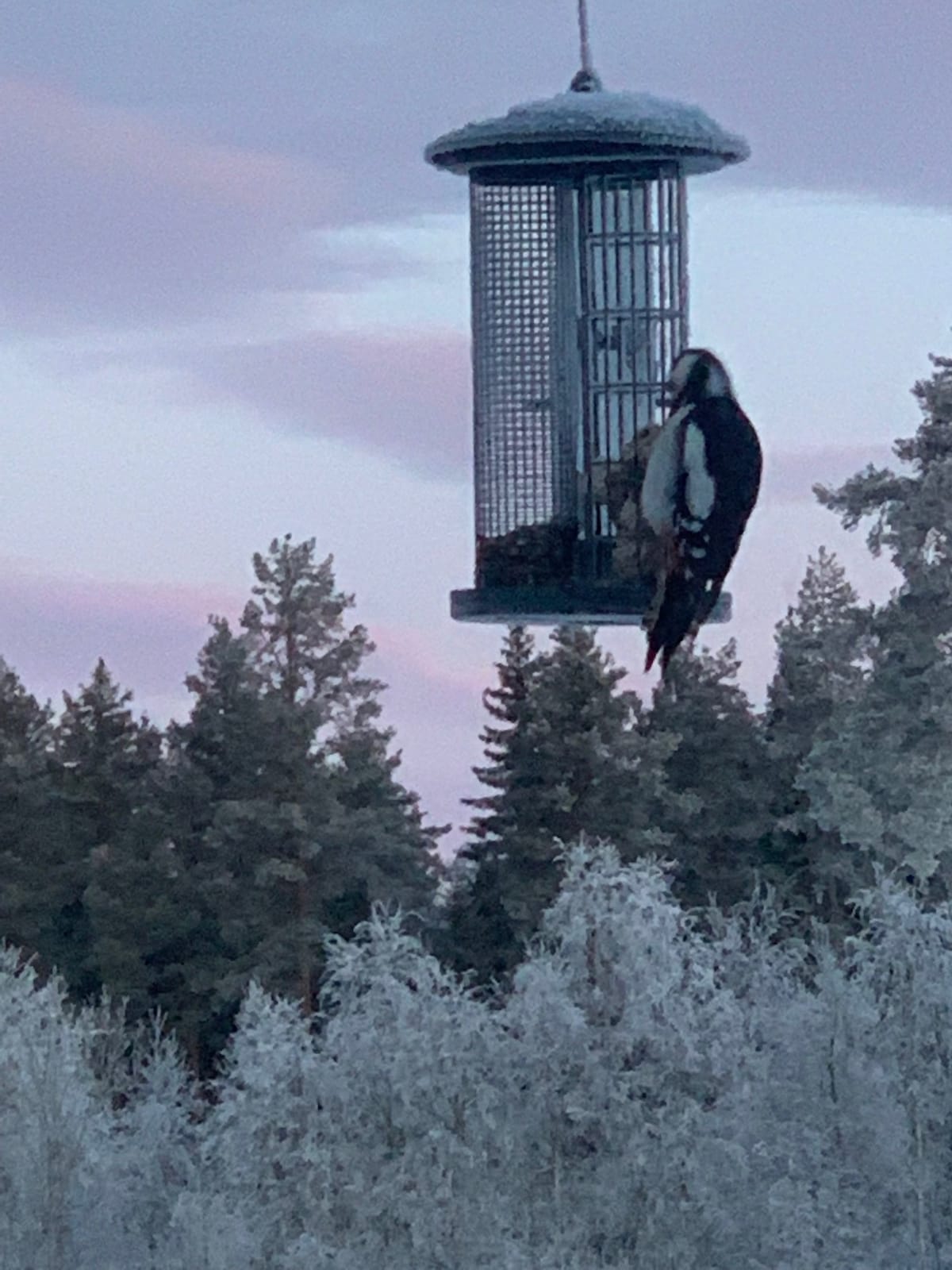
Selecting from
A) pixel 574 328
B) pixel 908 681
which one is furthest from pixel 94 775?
pixel 574 328

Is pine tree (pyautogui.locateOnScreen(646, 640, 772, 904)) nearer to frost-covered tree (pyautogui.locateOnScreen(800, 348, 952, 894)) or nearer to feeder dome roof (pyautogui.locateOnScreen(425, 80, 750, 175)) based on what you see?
frost-covered tree (pyautogui.locateOnScreen(800, 348, 952, 894))

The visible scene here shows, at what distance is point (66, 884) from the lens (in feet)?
129

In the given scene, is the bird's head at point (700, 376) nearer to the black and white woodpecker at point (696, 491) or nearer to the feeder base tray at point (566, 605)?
the black and white woodpecker at point (696, 491)

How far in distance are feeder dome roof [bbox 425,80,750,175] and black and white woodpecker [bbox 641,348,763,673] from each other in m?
1.01

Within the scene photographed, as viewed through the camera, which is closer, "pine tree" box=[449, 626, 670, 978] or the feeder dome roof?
the feeder dome roof

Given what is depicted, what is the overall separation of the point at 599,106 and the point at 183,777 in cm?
2475

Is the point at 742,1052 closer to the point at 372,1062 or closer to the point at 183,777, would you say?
the point at 372,1062

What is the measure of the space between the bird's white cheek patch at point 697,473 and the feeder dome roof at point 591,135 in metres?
1.32

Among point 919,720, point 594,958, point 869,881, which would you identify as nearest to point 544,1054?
point 594,958

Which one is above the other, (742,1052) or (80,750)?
(80,750)

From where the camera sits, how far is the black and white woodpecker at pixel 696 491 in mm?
12625

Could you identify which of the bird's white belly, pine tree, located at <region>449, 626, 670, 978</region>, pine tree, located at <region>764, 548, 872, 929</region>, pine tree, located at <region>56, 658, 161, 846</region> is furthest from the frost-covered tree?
the bird's white belly

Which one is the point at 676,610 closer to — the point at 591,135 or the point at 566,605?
the point at 566,605

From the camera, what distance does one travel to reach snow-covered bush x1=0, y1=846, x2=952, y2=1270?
74.5 ft
